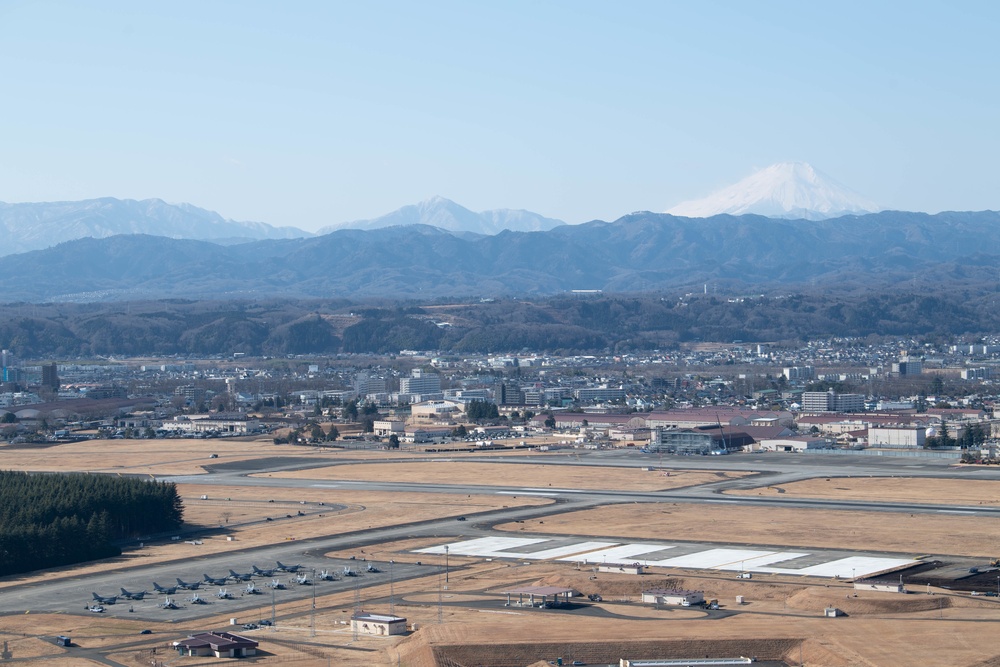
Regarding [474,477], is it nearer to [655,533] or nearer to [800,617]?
[655,533]

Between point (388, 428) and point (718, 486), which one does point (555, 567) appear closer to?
point (718, 486)

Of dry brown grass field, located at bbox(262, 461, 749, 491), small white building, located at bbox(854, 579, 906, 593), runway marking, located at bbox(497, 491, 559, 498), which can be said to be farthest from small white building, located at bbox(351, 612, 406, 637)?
dry brown grass field, located at bbox(262, 461, 749, 491)

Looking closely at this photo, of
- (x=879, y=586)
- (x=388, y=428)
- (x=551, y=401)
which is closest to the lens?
(x=879, y=586)

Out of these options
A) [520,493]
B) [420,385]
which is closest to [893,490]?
[520,493]

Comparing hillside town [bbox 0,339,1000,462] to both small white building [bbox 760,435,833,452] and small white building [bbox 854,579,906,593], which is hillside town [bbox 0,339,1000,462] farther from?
small white building [bbox 854,579,906,593]

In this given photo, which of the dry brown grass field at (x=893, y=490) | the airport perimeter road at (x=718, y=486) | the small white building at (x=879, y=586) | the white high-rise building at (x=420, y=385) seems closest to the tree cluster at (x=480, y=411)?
the white high-rise building at (x=420, y=385)

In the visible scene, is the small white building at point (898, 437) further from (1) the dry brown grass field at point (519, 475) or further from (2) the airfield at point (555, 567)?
→ (1) the dry brown grass field at point (519, 475)
